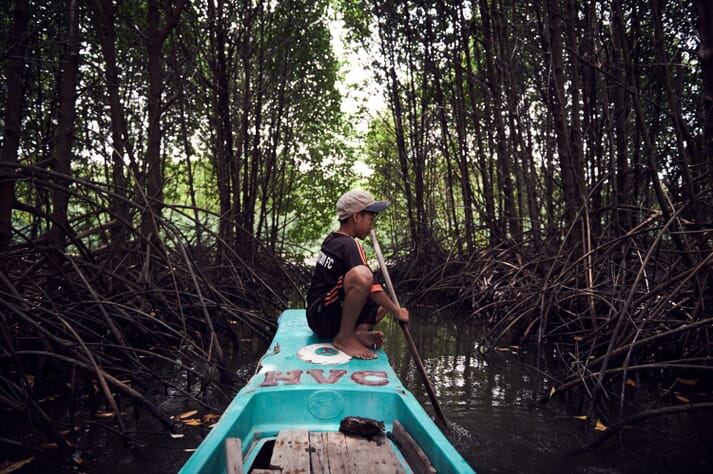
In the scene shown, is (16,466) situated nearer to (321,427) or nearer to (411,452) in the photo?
(321,427)

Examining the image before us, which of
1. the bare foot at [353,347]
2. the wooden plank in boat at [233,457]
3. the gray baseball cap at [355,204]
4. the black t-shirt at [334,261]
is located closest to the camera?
the wooden plank in boat at [233,457]

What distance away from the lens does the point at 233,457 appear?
4.44 ft

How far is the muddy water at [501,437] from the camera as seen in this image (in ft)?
6.61

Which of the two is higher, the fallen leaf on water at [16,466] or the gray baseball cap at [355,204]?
the gray baseball cap at [355,204]

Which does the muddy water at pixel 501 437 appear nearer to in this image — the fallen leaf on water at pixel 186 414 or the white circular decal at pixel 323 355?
the fallen leaf on water at pixel 186 414

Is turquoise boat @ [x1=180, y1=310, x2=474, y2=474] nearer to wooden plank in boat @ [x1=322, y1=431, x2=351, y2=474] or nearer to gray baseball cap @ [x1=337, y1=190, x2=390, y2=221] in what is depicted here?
wooden plank in boat @ [x1=322, y1=431, x2=351, y2=474]

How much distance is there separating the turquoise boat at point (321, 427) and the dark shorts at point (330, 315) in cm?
41

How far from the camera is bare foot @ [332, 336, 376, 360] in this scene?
252cm

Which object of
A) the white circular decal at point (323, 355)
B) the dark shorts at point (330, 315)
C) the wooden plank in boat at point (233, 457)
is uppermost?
the dark shorts at point (330, 315)

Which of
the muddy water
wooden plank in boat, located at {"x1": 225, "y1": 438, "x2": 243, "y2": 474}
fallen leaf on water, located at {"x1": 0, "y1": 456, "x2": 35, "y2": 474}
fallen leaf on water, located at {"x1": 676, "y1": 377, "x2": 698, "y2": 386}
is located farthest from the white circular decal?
fallen leaf on water, located at {"x1": 676, "y1": 377, "x2": 698, "y2": 386}

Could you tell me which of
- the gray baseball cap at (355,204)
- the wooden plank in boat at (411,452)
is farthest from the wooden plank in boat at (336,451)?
the gray baseball cap at (355,204)

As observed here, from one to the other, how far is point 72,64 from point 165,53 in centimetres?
508

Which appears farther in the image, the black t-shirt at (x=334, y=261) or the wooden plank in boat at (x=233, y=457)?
the black t-shirt at (x=334, y=261)

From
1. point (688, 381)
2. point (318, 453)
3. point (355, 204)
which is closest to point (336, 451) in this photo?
point (318, 453)
